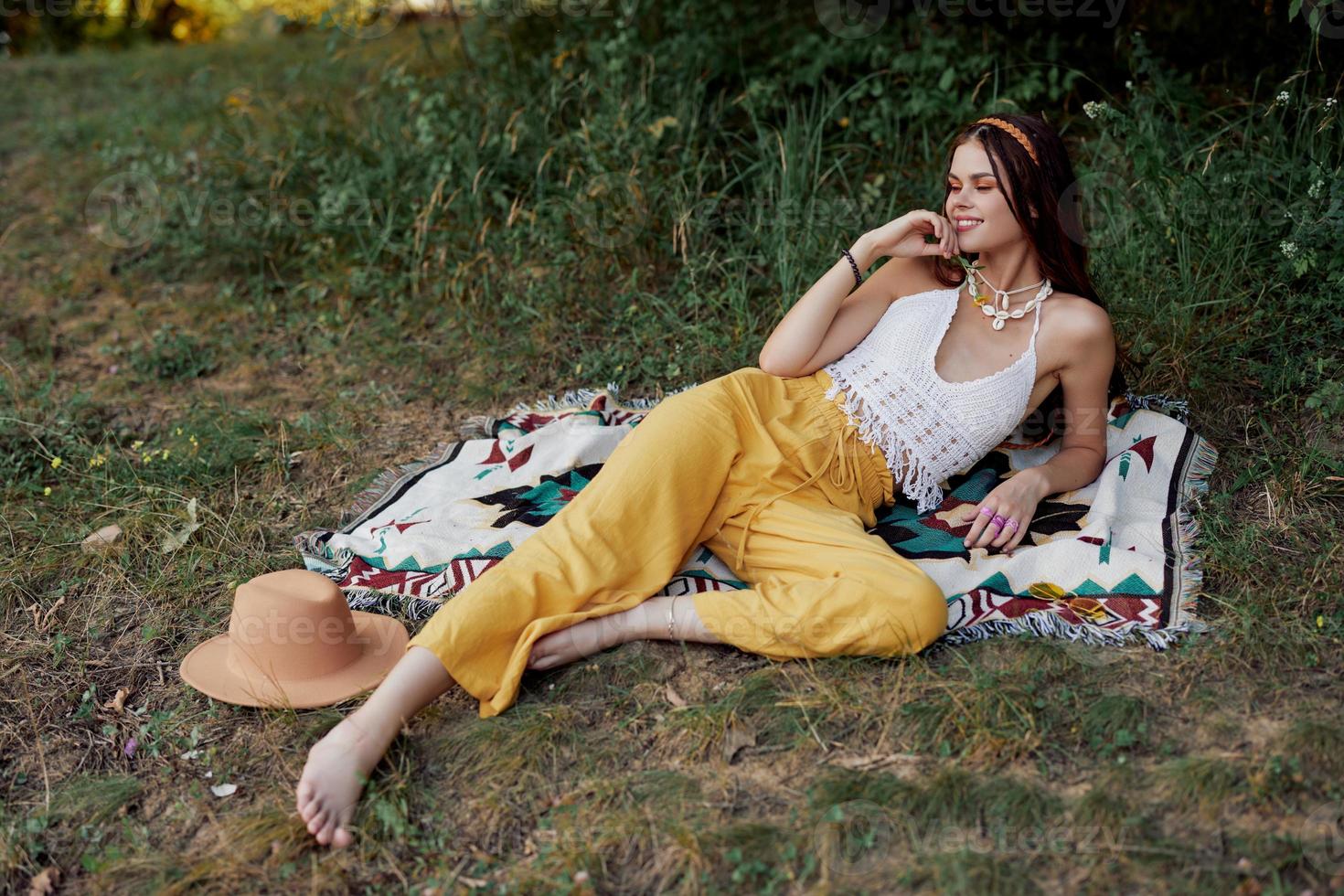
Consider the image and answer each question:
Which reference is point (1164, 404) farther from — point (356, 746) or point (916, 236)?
point (356, 746)

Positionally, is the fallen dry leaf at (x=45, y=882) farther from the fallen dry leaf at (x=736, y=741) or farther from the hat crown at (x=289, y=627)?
the fallen dry leaf at (x=736, y=741)

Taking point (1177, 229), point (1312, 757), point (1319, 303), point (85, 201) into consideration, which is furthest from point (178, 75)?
point (1312, 757)

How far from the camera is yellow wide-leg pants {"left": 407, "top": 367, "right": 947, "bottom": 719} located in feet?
8.03

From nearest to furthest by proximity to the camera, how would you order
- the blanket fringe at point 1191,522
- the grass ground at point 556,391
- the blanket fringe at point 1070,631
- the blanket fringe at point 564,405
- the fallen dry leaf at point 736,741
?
1. the grass ground at point 556,391
2. the fallen dry leaf at point 736,741
3. the blanket fringe at point 1070,631
4. the blanket fringe at point 1191,522
5. the blanket fringe at point 564,405

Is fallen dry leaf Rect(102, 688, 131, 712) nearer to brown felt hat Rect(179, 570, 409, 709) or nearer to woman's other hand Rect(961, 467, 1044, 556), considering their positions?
brown felt hat Rect(179, 570, 409, 709)

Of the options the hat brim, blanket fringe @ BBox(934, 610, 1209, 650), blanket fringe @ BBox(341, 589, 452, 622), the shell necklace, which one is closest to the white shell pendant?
the shell necklace

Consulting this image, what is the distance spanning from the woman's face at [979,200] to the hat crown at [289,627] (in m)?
1.76

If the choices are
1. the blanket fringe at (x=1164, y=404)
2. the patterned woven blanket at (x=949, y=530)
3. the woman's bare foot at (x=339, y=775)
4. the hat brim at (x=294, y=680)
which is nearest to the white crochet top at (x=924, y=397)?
the patterned woven blanket at (x=949, y=530)

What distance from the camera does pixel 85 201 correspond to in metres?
5.56

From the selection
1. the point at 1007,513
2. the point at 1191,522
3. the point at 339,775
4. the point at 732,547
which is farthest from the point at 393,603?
the point at 1191,522

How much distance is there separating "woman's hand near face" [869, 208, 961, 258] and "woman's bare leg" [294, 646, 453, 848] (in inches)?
60.6

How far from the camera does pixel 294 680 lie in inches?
100

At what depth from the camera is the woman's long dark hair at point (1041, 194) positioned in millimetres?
2736

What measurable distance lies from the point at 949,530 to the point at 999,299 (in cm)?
62
